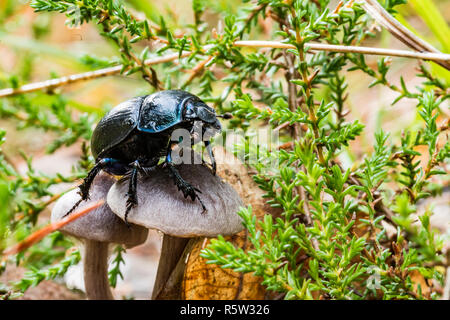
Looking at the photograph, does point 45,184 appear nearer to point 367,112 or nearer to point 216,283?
point 216,283

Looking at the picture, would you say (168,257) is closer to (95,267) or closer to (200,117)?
(95,267)

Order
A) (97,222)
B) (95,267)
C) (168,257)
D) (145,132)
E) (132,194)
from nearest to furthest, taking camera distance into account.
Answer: (132,194) < (145,132) < (97,222) < (168,257) < (95,267)

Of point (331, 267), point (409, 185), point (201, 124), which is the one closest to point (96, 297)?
point (201, 124)

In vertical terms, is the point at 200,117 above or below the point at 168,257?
above

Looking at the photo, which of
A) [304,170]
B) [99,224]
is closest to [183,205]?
[99,224]

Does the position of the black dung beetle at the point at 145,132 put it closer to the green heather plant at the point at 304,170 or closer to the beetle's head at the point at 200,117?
the beetle's head at the point at 200,117

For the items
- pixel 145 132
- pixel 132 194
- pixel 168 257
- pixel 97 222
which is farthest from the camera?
pixel 168 257
